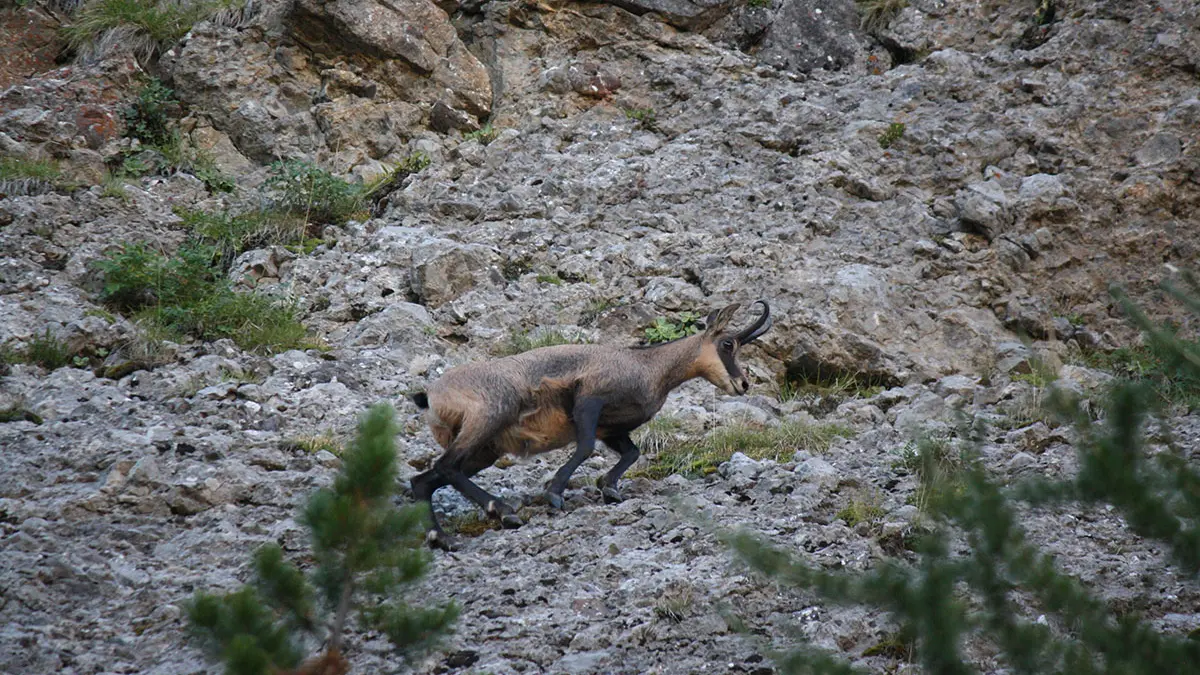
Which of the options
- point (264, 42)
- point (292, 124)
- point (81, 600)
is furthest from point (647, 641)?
point (264, 42)

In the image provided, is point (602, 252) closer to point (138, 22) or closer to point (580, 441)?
point (580, 441)

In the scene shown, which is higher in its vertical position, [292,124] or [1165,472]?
[1165,472]

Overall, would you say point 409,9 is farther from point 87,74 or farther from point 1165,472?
point 1165,472

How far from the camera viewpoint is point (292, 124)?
11.7 meters

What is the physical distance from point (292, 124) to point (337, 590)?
945 centimetres

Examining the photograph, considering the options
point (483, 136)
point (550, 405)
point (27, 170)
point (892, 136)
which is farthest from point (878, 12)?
point (27, 170)

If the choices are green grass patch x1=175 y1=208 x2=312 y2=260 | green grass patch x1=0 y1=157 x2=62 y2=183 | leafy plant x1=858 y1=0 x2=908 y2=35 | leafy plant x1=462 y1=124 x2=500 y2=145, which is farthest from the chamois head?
green grass patch x1=0 y1=157 x2=62 y2=183

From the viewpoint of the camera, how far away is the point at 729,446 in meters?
7.68

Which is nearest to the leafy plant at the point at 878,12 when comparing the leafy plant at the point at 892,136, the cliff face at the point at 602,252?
the cliff face at the point at 602,252

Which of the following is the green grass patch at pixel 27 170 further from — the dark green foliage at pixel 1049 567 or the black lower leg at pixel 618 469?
the dark green foliage at pixel 1049 567

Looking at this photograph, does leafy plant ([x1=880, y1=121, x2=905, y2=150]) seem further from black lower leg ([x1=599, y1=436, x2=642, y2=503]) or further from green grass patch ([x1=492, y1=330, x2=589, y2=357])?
black lower leg ([x1=599, y1=436, x2=642, y2=503])

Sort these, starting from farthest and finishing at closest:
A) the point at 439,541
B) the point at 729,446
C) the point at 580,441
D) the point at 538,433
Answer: the point at 729,446 → the point at 538,433 → the point at 580,441 → the point at 439,541

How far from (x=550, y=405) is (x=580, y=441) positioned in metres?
0.34

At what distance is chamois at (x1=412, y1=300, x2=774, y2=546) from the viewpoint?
654 cm
